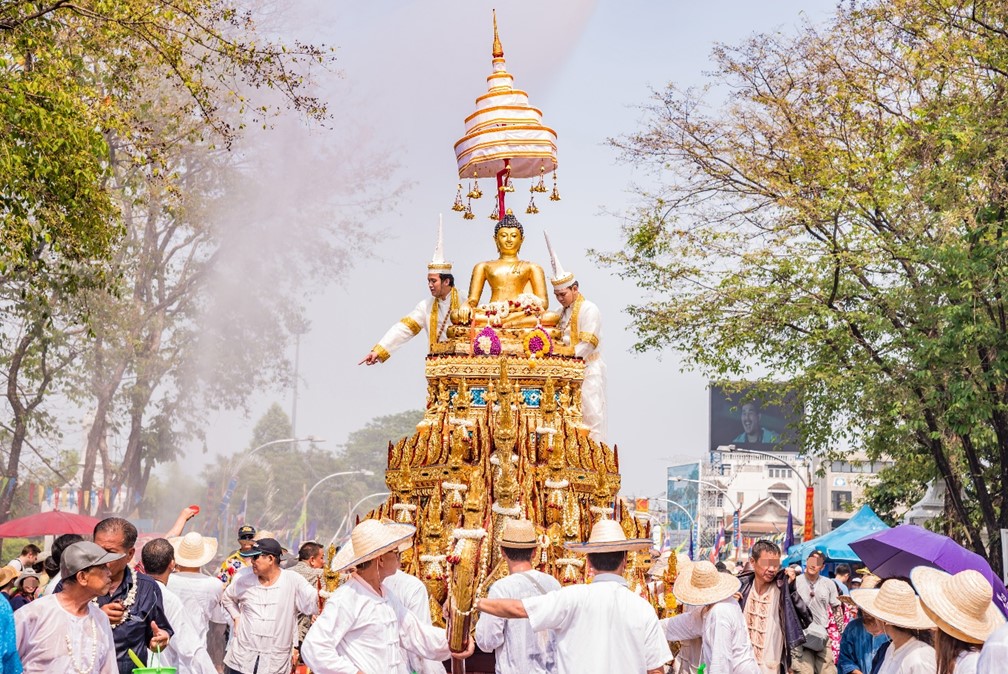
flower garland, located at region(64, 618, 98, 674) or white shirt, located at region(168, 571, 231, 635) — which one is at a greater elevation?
white shirt, located at region(168, 571, 231, 635)


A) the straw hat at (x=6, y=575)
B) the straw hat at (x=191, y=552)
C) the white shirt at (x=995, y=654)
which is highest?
the straw hat at (x=191, y=552)

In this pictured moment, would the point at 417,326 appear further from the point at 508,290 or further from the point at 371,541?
the point at 371,541

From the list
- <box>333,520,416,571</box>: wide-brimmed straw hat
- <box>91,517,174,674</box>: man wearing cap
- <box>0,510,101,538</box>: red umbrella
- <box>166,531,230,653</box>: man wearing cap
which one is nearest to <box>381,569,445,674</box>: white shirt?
<box>333,520,416,571</box>: wide-brimmed straw hat

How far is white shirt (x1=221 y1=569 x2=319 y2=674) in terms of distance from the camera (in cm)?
1011

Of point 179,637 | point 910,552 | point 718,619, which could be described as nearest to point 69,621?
point 179,637

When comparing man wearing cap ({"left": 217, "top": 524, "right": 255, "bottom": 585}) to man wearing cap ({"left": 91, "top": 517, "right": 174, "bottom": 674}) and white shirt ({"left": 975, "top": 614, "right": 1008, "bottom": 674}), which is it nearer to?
man wearing cap ({"left": 91, "top": 517, "right": 174, "bottom": 674})

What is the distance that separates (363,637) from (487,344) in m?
8.20

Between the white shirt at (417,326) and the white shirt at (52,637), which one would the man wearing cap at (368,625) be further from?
the white shirt at (417,326)

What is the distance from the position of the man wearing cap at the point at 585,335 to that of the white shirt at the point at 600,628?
8.62 m

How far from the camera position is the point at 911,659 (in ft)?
23.3

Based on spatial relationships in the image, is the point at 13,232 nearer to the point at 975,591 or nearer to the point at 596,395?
the point at 596,395

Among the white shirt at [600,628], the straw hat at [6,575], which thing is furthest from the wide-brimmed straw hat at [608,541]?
the straw hat at [6,575]

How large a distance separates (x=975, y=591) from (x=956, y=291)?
572 inches

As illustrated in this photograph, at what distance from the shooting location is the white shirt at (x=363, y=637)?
718 cm
